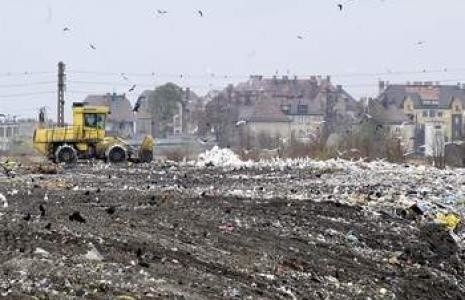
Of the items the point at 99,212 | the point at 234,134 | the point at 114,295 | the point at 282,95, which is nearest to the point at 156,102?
the point at 234,134

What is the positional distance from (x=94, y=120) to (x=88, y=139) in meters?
0.74

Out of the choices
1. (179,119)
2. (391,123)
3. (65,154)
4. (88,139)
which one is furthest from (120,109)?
(65,154)

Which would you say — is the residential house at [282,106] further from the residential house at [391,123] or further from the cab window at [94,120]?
the cab window at [94,120]

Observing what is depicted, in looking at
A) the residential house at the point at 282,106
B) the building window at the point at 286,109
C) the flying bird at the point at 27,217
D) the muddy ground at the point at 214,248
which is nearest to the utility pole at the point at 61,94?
the residential house at the point at 282,106

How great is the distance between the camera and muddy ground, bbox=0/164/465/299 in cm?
746

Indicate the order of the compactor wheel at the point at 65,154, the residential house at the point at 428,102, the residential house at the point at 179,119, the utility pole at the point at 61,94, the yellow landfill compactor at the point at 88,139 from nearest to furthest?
the compactor wheel at the point at 65,154, the yellow landfill compactor at the point at 88,139, the utility pole at the point at 61,94, the residential house at the point at 179,119, the residential house at the point at 428,102

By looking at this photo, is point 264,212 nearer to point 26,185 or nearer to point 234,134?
point 26,185

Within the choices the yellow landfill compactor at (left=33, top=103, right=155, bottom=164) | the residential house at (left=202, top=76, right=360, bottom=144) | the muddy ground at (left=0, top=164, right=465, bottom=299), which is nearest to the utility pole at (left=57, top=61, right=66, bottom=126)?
→ the yellow landfill compactor at (left=33, top=103, right=155, bottom=164)

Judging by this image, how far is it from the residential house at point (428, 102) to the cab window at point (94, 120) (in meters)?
53.8

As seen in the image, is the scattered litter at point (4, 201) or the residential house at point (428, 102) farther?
the residential house at point (428, 102)

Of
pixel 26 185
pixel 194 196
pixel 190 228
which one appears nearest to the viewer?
pixel 190 228

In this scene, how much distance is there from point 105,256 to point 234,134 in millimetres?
61041

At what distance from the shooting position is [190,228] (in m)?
10.6

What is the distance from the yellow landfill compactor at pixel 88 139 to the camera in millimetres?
33844
